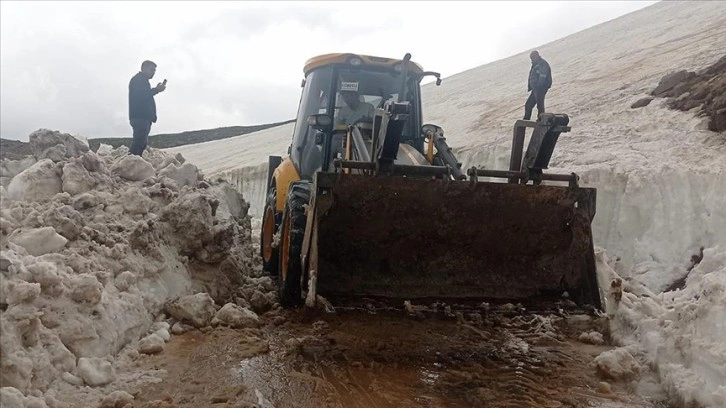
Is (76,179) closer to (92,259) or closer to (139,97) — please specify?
(92,259)

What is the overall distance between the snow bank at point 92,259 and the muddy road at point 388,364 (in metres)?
0.41

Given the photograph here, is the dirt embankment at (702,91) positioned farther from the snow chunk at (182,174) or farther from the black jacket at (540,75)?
the snow chunk at (182,174)

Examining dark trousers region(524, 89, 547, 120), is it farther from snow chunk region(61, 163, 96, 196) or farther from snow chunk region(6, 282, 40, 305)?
snow chunk region(6, 282, 40, 305)

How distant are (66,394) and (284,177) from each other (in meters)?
3.81

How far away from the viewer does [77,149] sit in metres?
5.92

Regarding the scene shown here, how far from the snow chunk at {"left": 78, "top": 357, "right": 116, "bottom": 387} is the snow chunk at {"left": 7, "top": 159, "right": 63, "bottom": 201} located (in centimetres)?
219

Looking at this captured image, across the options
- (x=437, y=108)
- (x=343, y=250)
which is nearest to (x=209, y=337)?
(x=343, y=250)

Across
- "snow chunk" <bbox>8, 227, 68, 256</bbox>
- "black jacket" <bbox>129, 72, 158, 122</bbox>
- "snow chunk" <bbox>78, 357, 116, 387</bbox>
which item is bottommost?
"snow chunk" <bbox>78, 357, 116, 387</bbox>

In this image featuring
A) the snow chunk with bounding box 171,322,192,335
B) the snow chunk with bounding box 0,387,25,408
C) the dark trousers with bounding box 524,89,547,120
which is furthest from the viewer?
the dark trousers with bounding box 524,89,547,120

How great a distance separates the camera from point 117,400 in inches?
122

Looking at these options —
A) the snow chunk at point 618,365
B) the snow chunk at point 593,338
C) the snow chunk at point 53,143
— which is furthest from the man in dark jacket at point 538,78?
the snow chunk at point 53,143

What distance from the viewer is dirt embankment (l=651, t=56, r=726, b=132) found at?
25.4 ft

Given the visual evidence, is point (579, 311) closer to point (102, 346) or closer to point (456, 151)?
point (102, 346)

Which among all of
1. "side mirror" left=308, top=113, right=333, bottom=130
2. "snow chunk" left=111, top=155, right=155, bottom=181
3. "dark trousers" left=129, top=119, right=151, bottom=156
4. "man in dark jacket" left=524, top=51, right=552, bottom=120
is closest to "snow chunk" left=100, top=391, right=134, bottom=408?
"snow chunk" left=111, top=155, right=155, bottom=181
